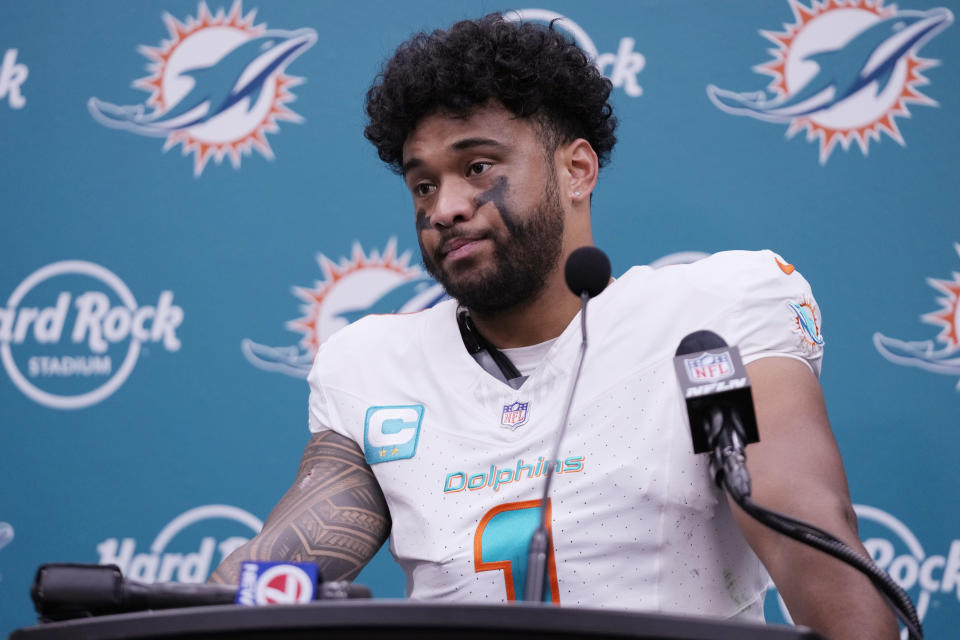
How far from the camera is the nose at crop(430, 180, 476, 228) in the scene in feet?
4.98

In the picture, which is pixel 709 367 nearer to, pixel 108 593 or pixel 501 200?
pixel 108 593

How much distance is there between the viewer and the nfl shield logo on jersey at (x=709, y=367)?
0.88 meters

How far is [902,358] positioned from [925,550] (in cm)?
41

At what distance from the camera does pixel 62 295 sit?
2.29 m

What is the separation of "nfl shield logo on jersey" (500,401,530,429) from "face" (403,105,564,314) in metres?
0.19

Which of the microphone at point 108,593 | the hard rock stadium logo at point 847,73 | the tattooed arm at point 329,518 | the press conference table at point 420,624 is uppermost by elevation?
the hard rock stadium logo at point 847,73

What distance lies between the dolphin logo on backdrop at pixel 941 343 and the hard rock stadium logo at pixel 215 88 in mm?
1439

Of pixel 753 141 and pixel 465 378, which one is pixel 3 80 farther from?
pixel 753 141

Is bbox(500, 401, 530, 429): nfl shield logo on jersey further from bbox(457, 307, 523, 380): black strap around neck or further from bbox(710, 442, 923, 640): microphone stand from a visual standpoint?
bbox(710, 442, 923, 640): microphone stand

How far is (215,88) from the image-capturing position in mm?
2318

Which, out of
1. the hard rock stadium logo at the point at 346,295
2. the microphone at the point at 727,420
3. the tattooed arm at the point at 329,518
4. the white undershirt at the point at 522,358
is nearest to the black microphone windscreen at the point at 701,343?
the microphone at the point at 727,420

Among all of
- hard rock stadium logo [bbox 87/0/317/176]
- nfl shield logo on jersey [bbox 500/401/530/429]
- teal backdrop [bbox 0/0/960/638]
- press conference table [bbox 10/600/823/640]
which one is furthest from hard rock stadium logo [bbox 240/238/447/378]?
press conference table [bbox 10/600/823/640]

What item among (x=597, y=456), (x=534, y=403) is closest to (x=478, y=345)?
(x=534, y=403)

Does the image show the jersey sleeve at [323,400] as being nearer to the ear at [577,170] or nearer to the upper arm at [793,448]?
the ear at [577,170]
